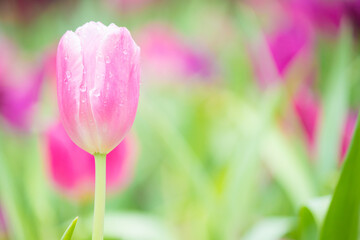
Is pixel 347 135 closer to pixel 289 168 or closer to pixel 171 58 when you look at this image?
pixel 289 168

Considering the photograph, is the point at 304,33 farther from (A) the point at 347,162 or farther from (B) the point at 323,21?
(A) the point at 347,162

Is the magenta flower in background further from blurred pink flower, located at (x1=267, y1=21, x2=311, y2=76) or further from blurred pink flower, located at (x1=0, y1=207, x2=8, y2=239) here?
blurred pink flower, located at (x1=0, y1=207, x2=8, y2=239)

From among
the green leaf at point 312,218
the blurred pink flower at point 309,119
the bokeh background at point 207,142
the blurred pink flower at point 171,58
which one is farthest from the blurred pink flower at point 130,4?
the green leaf at point 312,218

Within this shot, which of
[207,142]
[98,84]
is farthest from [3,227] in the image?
[98,84]

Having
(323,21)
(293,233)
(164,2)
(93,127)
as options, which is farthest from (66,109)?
(164,2)

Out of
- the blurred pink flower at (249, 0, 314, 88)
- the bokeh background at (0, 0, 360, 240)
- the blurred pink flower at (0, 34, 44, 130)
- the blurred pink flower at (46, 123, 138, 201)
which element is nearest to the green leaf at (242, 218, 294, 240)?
the bokeh background at (0, 0, 360, 240)

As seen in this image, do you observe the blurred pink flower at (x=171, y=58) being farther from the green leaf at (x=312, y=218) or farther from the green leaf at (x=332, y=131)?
the green leaf at (x=312, y=218)
